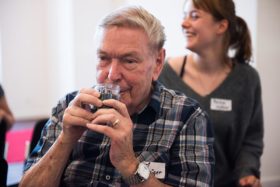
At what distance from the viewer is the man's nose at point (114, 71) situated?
1.15 metres

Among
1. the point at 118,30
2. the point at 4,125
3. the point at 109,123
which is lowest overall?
the point at 4,125

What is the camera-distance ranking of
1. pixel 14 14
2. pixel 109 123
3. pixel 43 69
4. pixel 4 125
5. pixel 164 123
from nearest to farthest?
1. pixel 109 123
2. pixel 164 123
3. pixel 4 125
4. pixel 14 14
5. pixel 43 69

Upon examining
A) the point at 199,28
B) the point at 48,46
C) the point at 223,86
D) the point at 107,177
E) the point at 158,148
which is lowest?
the point at 107,177

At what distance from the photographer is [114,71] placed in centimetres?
116

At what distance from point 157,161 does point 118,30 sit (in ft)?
1.66

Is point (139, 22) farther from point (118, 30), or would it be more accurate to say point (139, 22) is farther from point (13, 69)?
point (13, 69)

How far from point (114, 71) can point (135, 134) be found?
27 cm

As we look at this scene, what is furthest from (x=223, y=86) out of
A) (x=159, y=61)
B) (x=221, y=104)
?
(x=159, y=61)

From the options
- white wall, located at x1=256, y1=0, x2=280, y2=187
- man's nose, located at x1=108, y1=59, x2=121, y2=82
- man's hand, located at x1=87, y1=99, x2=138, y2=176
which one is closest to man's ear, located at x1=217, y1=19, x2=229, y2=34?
white wall, located at x1=256, y1=0, x2=280, y2=187

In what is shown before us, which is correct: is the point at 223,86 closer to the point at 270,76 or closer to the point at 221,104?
the point at 221,104

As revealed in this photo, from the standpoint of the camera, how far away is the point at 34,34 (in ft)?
13.6

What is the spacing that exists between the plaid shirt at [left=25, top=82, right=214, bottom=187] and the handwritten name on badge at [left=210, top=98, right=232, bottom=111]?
22.2 inches

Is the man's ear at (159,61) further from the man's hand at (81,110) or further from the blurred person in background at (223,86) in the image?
the blurred person in background at (223,86)

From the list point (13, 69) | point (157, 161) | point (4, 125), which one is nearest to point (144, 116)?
point (157, 161)
